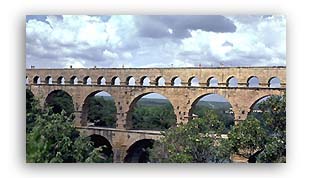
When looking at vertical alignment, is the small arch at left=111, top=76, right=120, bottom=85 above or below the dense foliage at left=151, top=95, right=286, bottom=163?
above

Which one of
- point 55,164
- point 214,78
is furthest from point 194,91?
point 55,164

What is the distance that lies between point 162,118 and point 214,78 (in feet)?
1.66

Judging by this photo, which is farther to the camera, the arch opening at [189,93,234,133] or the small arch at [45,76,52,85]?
the small arch at [45,76,52,85]

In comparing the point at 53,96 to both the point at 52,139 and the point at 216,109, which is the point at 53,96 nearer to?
the point at 52,139

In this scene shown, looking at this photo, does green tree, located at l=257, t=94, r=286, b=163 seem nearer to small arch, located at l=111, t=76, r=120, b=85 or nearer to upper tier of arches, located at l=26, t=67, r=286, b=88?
upper tier of arches, located at l=26, t=67, r=286, b=88

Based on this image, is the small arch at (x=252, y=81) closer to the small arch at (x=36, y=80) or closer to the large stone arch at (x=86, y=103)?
the large stone arch at (x=86, y=103)

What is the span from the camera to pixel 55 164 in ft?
26.0

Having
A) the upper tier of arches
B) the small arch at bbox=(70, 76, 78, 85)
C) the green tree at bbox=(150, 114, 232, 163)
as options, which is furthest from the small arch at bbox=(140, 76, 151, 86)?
the small arch at bbox=(70, 76, 78, 85)

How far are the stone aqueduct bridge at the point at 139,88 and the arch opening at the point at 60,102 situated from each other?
0.10 feet

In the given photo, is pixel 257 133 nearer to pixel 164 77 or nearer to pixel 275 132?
pixel 275 132

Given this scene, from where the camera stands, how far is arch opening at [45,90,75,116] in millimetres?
8008

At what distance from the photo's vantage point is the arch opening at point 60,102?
26.3 ft

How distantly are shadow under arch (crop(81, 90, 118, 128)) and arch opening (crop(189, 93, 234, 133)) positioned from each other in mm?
665

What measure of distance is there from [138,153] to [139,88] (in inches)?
19.9
